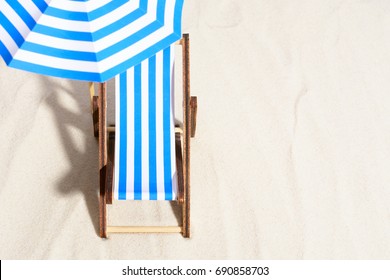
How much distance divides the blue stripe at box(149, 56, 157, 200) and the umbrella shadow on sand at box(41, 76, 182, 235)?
361mm

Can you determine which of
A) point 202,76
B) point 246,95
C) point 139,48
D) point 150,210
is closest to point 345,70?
point 246,95

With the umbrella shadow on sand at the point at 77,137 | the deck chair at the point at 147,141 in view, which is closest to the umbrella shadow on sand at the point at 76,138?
the umbrella shadow on sand at the point at 77,137

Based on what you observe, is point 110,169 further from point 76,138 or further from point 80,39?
point 80,39

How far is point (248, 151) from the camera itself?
11.4 ft

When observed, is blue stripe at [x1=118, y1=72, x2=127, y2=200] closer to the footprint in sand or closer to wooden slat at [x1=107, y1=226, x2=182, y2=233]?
wooden slat at [x1=107, y1=226, x2=182, y2=233]

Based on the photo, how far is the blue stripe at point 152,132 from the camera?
292cm

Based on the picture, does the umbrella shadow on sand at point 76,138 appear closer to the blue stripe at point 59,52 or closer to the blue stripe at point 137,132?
the blue stripe at point 137,132

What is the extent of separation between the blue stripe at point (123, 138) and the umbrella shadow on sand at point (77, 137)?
14.4 inches

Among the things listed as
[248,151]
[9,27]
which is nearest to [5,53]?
[9,27]

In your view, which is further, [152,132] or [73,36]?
[152,132]

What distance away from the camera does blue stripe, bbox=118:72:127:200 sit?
9.51ft

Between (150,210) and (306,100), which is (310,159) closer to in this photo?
(306,100)

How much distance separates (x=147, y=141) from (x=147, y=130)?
65 mm

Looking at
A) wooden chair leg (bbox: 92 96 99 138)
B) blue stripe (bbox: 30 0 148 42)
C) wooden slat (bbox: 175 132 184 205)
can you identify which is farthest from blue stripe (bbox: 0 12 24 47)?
wooden slat (bbox: 175 132 184 205)
